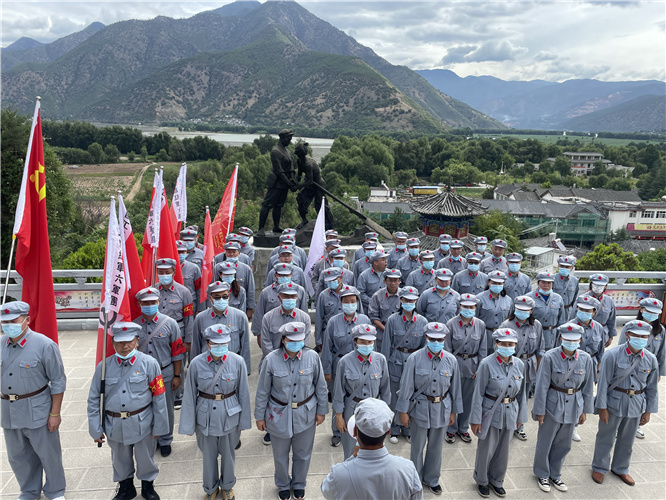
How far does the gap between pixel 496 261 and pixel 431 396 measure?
4453mm

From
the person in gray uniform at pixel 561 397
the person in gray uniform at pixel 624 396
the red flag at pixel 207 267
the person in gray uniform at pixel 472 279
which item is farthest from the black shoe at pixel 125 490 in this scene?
the person in gray uniform at pixel 472 279

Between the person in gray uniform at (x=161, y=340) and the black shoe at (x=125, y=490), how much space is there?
2.46 ft

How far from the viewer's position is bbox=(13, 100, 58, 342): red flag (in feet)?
16.0

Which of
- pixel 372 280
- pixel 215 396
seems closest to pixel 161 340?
pixel 215 396

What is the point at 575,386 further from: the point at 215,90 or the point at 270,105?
the point at 215,90

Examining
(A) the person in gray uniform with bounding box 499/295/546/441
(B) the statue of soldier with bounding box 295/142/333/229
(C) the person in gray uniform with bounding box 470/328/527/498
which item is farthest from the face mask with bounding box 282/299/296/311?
(B) the statue of soldier with bounding box 295/142/333/229

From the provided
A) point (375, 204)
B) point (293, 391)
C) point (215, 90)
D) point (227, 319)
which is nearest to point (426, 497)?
point (293, 391)

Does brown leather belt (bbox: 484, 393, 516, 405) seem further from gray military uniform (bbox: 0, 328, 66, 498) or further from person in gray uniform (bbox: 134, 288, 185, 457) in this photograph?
gray military uniform (bbox: 0, 328, 66, 498)

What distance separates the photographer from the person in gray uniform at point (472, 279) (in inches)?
317

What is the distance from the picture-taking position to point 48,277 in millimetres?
4965

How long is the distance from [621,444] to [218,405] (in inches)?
188

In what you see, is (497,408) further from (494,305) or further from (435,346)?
(494,305)

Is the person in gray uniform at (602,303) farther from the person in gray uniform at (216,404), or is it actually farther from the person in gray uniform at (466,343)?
the person in gray uniform at (216,404)

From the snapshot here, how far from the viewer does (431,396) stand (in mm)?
5137
